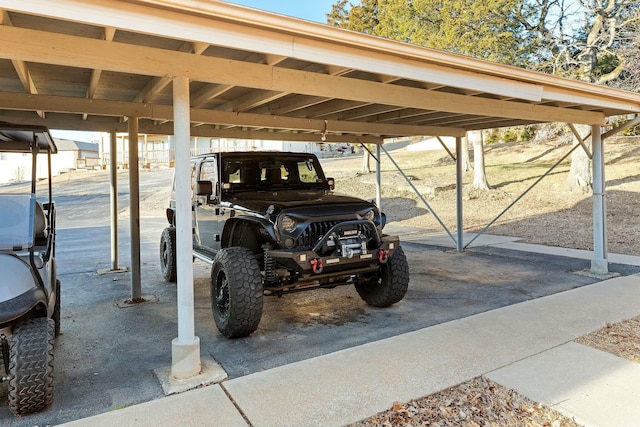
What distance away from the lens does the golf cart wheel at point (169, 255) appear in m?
6.68

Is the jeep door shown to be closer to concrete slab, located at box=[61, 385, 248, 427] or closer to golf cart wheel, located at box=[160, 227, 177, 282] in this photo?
golf cart wheel, located at box=[160, 227, 177, 282]

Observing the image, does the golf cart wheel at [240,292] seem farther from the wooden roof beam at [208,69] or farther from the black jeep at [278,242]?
the wooden roof beam at [208,69]

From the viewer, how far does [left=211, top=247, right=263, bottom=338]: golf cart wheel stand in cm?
413

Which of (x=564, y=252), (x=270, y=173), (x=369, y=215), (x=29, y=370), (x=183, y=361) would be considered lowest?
(x=183, y=361)

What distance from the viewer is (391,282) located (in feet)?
16.7

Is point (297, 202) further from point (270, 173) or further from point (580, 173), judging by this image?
point (580, 173)

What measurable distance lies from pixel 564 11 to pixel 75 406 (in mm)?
17274

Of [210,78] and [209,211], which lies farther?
[209,211]

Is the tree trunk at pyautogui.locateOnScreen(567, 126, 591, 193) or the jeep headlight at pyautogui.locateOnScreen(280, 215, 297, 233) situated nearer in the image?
the jeep headlight at pyautogui.locateOnScreen(280, 215, 297, 233)

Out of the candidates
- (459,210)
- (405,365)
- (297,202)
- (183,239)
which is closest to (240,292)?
(183,239)

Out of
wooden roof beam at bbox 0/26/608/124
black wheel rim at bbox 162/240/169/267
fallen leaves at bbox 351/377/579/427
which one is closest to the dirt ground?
fallen leaves at bbox 351/377/579/427

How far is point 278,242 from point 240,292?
2.01 ft

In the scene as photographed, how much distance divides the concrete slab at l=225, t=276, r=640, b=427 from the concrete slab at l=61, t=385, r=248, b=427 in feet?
0.39

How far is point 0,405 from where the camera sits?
3.13m
